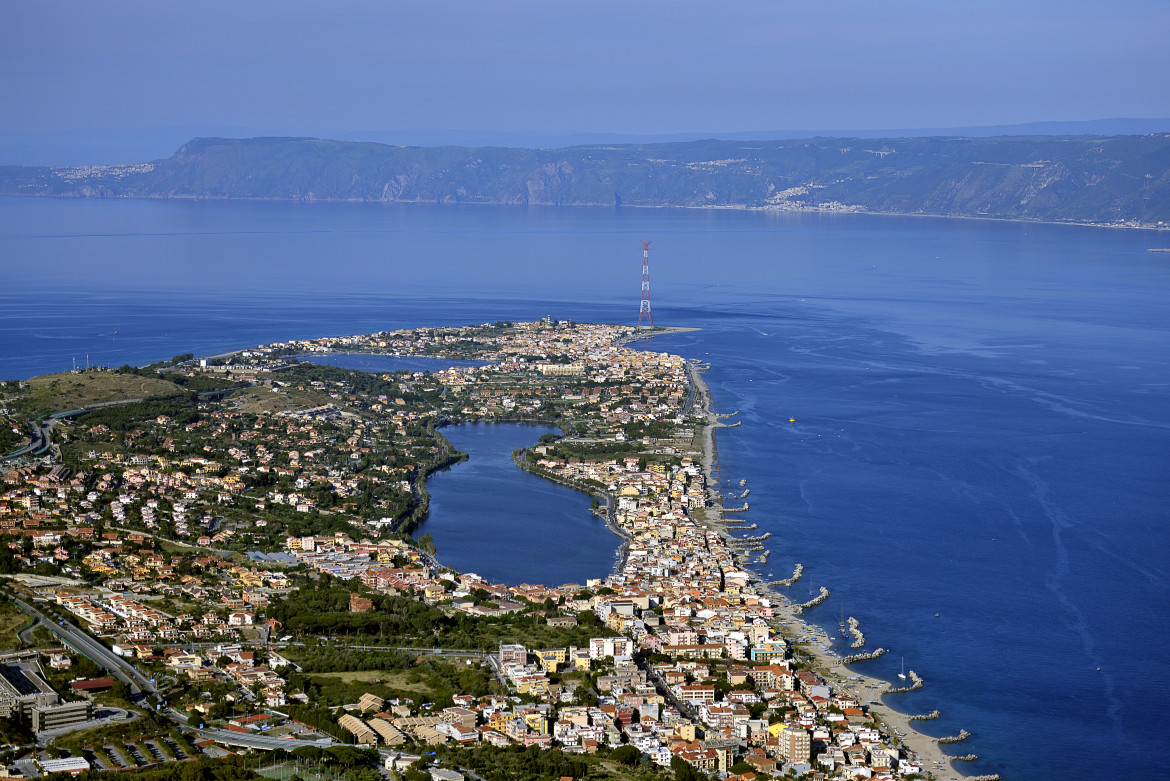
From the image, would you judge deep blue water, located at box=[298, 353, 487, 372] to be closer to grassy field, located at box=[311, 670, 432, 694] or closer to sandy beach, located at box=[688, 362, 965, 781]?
sandy beach, located at box=[688, 362, 965, 781]

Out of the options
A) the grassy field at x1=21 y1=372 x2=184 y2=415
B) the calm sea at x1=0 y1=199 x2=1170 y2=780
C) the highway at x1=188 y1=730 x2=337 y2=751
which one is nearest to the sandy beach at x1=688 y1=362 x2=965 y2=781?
the calm sea at x1=0 y1=199 x2=1170 y2=780

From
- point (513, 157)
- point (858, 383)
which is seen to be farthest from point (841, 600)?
point (513, 157)

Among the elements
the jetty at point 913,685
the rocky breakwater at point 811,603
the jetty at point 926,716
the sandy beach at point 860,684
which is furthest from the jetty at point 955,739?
the rocky breakwater at point 811,603

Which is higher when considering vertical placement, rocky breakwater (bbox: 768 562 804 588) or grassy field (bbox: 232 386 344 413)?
grassy field (bbox: 232 386 344 413)

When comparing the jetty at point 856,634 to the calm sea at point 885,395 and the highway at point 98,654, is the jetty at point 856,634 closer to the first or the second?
the calm sea at point 885,395

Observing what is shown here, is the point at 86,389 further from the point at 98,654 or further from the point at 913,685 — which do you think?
the point at 913,685

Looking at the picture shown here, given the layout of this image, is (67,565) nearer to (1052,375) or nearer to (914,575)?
(914,575)
